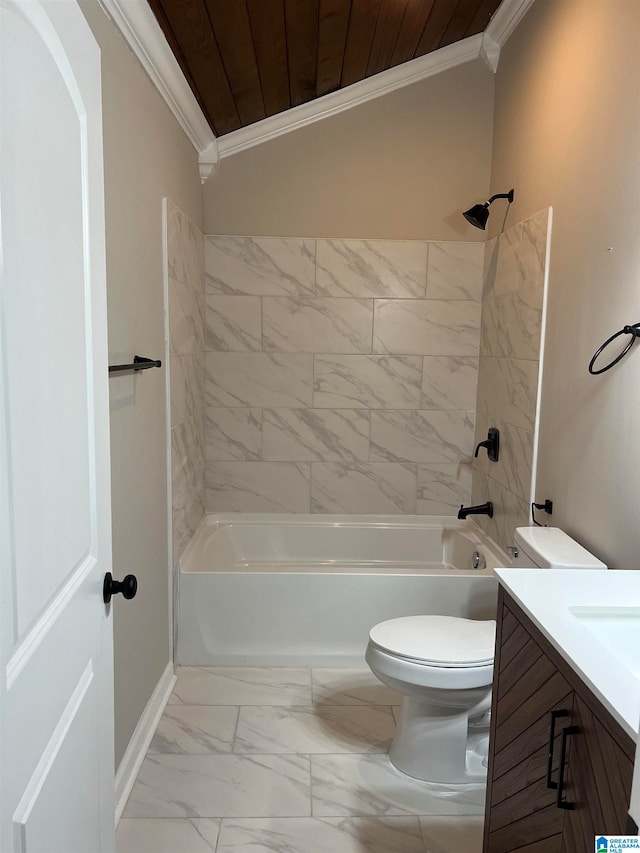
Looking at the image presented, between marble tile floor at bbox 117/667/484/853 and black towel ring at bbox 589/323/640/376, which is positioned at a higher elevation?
black towel ring at bbox 589/323/640/376

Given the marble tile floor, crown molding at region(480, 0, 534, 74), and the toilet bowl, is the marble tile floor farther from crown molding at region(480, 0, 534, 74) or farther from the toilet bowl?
crown molding at region(480, 0, 534, 74)

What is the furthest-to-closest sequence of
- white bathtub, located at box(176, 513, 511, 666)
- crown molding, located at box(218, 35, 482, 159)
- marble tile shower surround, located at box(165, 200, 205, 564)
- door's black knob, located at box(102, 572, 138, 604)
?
crown molding, located at box(218, 35, 482, 159) < white bathtub, located at box(176, 513, 511, 666) < marble tile shower surround, located at box(165, 200, 205, 564) < door's black knob, located at box(102, 572, 138, 604)

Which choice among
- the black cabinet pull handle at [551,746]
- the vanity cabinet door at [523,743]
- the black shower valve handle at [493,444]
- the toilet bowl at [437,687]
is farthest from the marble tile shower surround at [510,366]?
the black cabinet pull handle at [551,746]

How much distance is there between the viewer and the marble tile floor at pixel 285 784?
187 cm

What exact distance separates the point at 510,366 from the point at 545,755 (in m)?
1.93

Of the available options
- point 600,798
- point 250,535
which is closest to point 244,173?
point 250,535

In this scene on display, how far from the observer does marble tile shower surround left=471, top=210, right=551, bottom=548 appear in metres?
2.57

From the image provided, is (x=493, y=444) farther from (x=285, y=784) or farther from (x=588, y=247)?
(x=285, y=784)

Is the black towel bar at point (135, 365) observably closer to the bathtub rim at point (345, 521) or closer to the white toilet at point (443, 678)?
the white toilet at point (443, 678)

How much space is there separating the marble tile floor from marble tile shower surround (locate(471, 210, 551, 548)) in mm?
1015

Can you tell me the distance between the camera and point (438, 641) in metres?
2.11

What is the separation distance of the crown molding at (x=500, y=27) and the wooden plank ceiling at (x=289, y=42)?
0.16 ft

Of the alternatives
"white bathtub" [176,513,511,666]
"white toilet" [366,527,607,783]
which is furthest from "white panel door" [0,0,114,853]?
"white bathtub" [176,513,511,666]

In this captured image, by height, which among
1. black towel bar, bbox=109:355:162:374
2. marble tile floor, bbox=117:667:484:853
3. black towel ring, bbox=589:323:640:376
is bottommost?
marble tile floor, bbox=117:667:484:853
